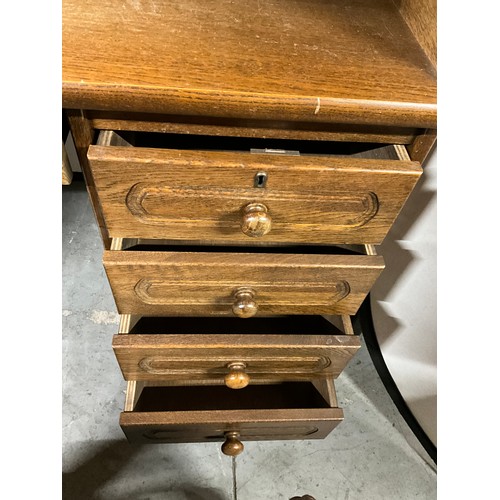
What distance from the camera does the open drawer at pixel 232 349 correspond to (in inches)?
25.5

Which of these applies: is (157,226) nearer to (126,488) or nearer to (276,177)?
(276,177)

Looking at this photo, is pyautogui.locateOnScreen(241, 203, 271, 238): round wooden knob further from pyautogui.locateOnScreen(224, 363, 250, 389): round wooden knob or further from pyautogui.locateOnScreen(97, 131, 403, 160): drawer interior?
pyautogui.locateOnScreen(224, 363, 250, 389): round wooden knob

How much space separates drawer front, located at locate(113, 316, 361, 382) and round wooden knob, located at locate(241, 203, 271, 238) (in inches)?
8.3

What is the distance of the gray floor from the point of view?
92 centimetres

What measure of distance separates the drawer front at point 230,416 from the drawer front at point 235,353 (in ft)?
0.18

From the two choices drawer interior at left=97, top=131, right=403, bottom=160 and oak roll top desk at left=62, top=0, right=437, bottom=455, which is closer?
oak roll top desk at left=62, top=0, right=437, bottom=455

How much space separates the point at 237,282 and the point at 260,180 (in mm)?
164

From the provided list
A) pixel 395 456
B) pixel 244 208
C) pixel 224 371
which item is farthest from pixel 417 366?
pixel 244 208

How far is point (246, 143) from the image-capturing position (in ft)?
1.98

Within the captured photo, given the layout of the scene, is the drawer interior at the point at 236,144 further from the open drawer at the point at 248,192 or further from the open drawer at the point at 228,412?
the open drawer at the point at 228,412

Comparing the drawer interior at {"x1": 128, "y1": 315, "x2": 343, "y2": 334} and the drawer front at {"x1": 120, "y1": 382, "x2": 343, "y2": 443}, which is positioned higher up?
the drawer interior at {"x1": 128, "y1": 315, "x2": 343, "y2": 334}

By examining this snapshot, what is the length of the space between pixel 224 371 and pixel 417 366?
0.40m

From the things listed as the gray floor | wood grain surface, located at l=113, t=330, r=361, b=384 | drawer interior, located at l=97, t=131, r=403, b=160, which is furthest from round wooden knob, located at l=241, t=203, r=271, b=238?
the gray floor
